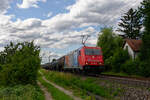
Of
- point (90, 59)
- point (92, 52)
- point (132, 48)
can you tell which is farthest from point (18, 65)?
point (132, 48)

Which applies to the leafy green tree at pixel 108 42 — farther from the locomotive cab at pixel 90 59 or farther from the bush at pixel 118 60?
the locomotive cab at pixel 90 59

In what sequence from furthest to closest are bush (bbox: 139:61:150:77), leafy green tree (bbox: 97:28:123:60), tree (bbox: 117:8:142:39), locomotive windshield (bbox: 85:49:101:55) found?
tree (bbox: 117:8:142:39), leafy green tree (bbox: 97:28:123:60), bush (bbox: 139:61:150:77), locomotive windshield (bbox: 85:49:101:55)

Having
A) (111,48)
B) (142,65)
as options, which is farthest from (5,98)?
(111,48)

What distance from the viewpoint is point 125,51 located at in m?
30.4

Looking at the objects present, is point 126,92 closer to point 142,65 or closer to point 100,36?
point 142,65

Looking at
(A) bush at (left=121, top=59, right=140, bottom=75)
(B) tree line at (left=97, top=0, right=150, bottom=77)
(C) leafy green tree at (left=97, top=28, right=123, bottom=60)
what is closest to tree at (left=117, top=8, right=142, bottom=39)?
(B) tree line at (left=97, top=0, right=150, bottom=77)

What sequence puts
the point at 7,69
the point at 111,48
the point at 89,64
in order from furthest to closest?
1. the point at 111,48
2. the point at 89,64
3. the point at 7,69

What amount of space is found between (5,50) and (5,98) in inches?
266

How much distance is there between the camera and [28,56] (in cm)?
1430

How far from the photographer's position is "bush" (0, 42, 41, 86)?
13345 mm

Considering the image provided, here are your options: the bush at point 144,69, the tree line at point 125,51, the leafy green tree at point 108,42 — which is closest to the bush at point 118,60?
the tree line at point 125,51

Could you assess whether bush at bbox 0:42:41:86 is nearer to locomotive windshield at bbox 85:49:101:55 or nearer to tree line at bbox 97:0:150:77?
locomotive windshield at bbox 85:49:101:55

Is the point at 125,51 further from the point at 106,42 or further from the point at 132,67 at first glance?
the point at 106,42

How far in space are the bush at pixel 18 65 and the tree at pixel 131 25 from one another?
4607cm
